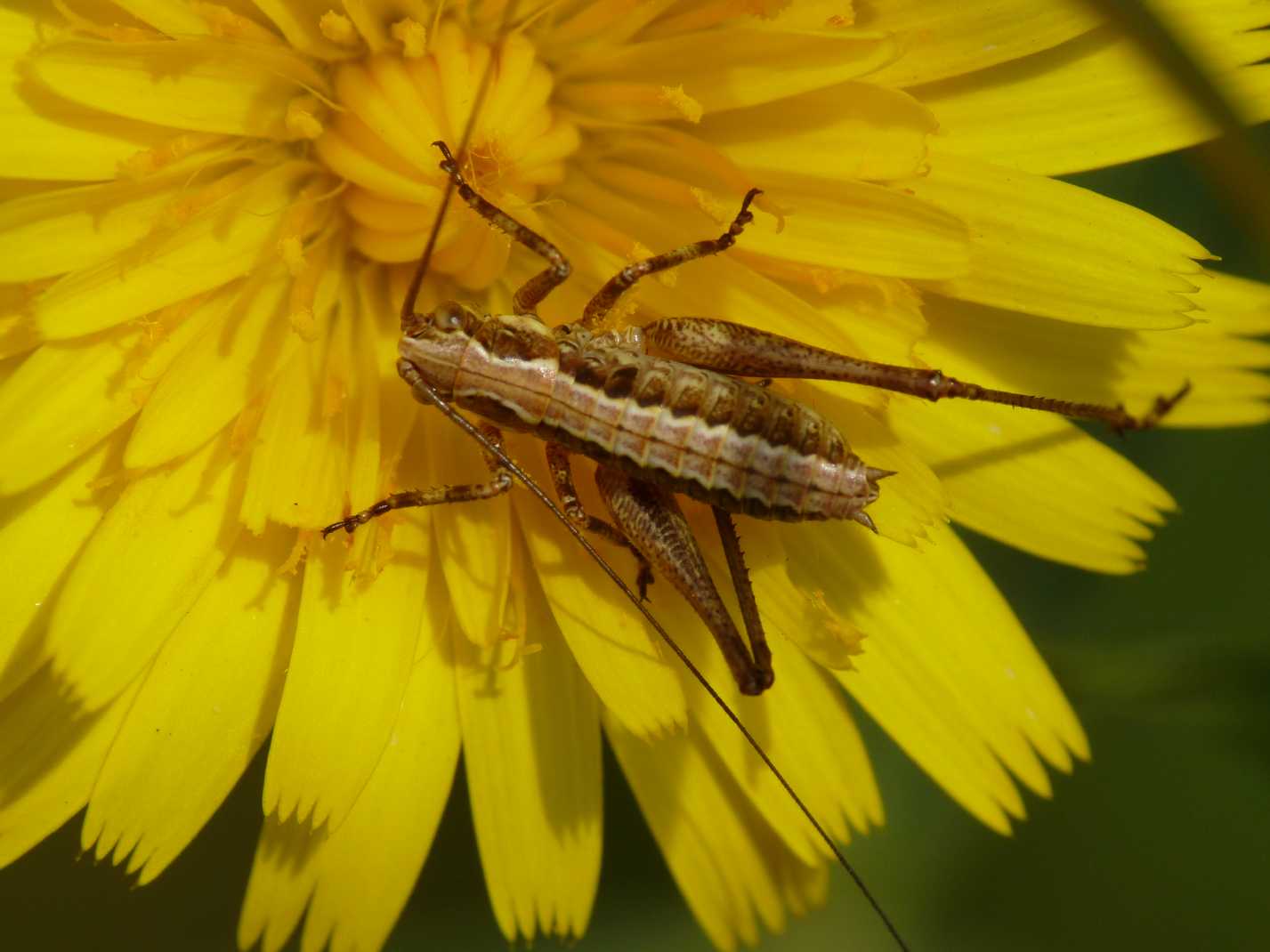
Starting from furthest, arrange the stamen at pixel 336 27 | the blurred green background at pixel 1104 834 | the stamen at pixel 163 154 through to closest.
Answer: the blurred green background at pixel 1104 834, the stamen at pixel 336 27, the stamen at pixel 163 154

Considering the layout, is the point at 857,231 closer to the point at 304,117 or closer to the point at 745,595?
the point at 745,595

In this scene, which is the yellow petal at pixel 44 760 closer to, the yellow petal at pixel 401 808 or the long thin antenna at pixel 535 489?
the yellow petal at pixel 401 808

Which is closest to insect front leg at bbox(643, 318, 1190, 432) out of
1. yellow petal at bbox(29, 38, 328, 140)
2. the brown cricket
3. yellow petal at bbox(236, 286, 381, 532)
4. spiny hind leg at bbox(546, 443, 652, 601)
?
the brown cricket

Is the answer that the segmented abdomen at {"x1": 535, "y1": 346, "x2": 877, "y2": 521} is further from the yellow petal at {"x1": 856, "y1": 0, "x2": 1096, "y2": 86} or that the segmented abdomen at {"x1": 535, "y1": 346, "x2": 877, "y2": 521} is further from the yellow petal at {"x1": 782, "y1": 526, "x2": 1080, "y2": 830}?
the yellow petal at {"x1": 856, "y1": 0, "x2": 1096, "y2": 86}

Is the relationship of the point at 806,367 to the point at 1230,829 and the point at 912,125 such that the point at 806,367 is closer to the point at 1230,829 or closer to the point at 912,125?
the point at 912,125

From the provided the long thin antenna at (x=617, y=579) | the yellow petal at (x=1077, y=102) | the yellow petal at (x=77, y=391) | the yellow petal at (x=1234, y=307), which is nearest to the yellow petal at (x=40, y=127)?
the yellow petal at (x=77, y=391)

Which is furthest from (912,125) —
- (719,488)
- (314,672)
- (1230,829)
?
(1230,829)
